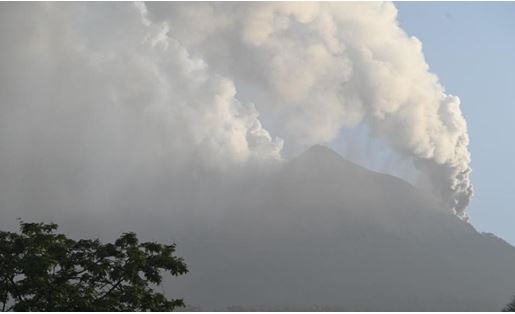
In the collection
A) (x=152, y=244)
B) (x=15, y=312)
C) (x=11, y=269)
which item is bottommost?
(x=15, y=312)

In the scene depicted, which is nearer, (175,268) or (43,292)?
(43,292)

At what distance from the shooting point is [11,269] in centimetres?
2962

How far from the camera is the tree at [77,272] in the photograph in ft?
94.4

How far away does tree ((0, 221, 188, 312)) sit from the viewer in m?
28.8

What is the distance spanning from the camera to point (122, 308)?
29984 mm

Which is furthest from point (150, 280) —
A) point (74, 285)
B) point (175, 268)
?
point (74, 285)

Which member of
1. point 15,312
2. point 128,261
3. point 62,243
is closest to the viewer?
point 15,312

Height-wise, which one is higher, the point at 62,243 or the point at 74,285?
the point at 62,243

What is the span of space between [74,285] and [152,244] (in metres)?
3.93

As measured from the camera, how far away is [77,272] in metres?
31.6

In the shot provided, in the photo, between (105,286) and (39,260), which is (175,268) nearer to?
(105,286)

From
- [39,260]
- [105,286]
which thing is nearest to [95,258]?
[105,286]

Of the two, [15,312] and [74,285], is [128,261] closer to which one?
[74,285]

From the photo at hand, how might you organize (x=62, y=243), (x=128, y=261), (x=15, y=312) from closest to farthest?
(x=15, y=312) → (x=128, y=261) → (x=62, y=243)
